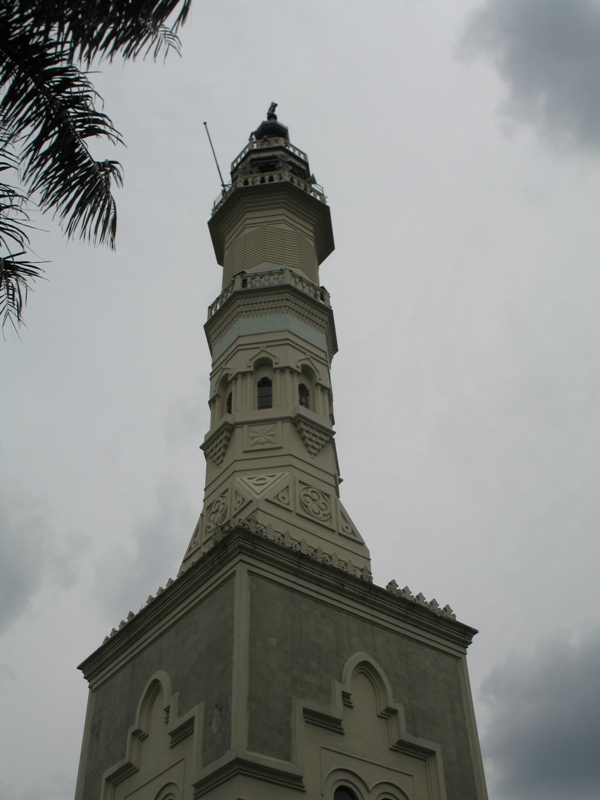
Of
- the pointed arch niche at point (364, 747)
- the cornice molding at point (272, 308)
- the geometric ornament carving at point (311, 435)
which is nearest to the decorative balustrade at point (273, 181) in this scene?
the cornice molding at point (272, 308)

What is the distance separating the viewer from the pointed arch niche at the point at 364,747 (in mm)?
18438

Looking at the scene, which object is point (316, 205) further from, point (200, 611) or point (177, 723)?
point (177, 723)

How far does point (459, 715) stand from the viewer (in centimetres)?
2169

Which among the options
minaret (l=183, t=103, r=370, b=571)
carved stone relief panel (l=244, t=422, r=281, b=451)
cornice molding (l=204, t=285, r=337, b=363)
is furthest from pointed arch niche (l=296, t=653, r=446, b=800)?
cornice molding (l=204, t=285, r=337, b=363)

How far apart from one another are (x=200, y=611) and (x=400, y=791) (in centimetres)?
595

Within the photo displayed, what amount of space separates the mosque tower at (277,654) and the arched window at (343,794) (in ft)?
0.13

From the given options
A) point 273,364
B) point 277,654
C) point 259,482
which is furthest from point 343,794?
point 273,364

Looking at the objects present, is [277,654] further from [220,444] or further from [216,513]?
[220,444]

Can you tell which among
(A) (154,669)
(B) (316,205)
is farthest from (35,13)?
(B) (316,205)

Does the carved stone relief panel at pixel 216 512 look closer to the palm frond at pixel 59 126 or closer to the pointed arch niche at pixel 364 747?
the pointed arch niche at pixel 364 747

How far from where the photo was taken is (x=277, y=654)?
19.0m

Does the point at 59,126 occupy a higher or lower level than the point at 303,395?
lower

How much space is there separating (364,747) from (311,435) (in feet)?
29.4

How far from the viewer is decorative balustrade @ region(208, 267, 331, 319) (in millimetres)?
28812
